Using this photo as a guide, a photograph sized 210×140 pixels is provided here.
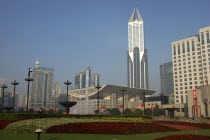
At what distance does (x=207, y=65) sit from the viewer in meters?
101

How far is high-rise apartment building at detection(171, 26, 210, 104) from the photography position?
10256 centimetres

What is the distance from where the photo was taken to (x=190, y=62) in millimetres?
110438

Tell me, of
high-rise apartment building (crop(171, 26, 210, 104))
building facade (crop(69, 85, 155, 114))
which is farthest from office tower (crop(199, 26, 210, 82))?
building facade (crop(69, 85, 155, 114))

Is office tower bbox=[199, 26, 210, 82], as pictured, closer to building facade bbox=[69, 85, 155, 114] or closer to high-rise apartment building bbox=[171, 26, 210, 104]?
high-rise apartment building bbox=[171, 26, 210, 104]

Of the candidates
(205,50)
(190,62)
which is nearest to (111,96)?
(190,62)

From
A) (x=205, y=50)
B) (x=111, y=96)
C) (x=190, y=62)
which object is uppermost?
(x=205, y=50)

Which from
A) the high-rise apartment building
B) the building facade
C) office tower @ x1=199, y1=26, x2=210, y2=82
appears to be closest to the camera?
office tower @ x1=199, y1=26, x2=210, y2=82

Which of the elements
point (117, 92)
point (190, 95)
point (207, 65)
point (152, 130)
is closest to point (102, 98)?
point (117, 92)

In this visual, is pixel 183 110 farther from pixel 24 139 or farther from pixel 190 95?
pixel 24 139

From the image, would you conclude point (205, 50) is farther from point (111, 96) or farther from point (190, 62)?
point (111, 96)

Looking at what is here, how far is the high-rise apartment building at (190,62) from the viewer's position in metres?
103

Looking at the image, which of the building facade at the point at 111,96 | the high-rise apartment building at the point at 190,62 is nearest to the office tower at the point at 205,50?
the high-rise apartment building at the point at 190,62

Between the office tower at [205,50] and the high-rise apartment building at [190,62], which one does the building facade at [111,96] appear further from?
the office tower at [205,50]

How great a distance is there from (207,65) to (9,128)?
102m
